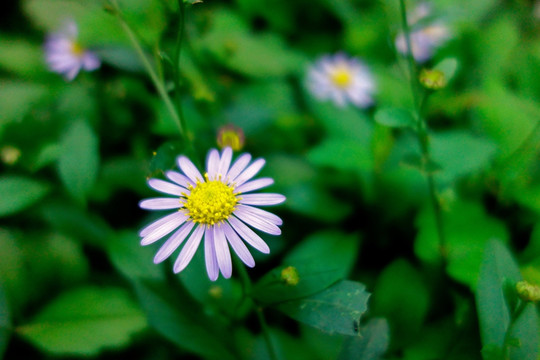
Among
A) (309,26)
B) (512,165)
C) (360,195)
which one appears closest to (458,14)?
(309,26)

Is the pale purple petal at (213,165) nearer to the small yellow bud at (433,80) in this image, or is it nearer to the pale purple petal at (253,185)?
the pale purple petal at (253,185)

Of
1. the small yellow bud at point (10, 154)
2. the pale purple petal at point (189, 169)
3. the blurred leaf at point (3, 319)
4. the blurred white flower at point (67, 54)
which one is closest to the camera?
the pale purple petal at point (189, 169)

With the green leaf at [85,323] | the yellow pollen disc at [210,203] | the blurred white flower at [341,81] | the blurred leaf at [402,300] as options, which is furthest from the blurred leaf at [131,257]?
the blurred white flower at [341,81]

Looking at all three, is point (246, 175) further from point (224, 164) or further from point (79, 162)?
point (79, 162)

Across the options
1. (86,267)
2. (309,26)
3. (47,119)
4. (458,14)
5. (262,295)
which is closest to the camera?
(262,295)

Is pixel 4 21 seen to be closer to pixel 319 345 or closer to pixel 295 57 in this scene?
pixel 295 57

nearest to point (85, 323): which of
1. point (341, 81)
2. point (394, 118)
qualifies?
point (394, 118)

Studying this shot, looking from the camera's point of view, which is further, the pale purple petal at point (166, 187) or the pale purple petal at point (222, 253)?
the pale purple petal at point (166, 187)
